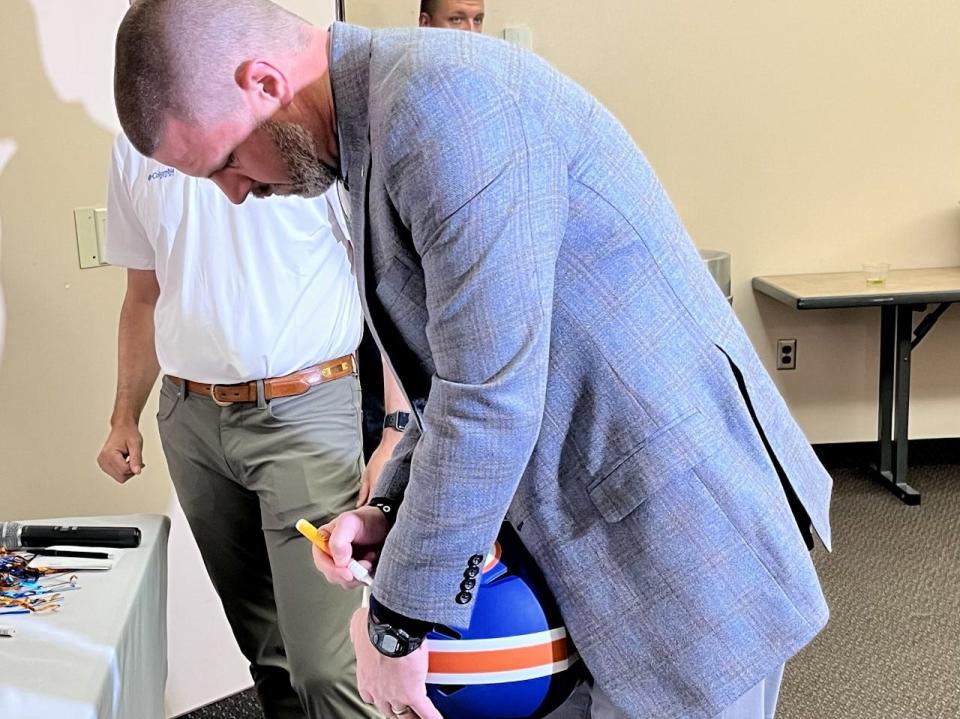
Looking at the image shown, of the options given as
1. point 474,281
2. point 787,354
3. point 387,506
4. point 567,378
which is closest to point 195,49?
point 474,281

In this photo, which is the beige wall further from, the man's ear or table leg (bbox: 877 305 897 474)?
the man's ear

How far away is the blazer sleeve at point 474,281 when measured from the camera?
37.5 inches

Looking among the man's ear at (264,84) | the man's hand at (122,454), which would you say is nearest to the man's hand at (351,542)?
the man's ear at (264,84)

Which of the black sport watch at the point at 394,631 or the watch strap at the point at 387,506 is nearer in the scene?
the black sport watch at the point at 394,631

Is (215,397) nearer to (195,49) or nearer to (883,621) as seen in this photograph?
(195,49)

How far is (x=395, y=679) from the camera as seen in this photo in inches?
44.7

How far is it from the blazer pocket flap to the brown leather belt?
3.06 feet

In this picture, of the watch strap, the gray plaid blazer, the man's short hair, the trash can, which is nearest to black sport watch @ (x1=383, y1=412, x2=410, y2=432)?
the watch strap

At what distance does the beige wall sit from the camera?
396cm

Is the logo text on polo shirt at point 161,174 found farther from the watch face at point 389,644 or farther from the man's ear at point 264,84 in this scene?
the watch face at point 389,644

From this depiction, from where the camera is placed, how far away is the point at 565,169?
101cm

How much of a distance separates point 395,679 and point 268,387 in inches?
34.0

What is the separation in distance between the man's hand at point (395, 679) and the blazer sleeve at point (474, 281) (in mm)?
130

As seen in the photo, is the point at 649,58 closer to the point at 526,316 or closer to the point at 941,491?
the point at 941,491
